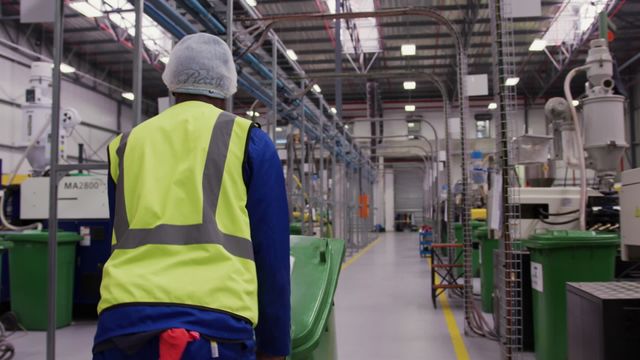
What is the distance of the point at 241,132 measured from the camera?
1.41m

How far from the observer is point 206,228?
4.27 ft

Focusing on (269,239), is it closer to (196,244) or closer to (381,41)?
(196,244)

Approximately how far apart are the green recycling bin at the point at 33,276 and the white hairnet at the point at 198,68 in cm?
414

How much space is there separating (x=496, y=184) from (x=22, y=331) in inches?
181

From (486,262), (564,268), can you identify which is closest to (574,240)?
(564,268)

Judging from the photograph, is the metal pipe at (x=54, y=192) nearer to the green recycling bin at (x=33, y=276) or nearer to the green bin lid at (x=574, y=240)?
the green recycling bin at (x=33, y=276)

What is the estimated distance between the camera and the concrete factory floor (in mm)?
4449

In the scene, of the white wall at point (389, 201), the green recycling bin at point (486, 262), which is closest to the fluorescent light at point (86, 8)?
the green recycling bin at point (486, 262)

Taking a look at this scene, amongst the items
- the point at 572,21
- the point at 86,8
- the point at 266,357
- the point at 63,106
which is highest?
the point at 572,21

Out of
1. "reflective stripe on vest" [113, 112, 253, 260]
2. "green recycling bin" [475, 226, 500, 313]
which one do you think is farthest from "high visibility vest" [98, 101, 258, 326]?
"green recycling bin" [475, 226, 500, 313]

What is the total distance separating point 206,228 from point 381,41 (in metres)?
15.6

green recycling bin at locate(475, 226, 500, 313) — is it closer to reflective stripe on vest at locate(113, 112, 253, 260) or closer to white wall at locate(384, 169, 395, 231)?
reflective stripe on vest at locate(113, 112, 253, 260)

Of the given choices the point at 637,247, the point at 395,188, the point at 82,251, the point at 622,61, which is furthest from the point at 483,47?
the point at 637,247

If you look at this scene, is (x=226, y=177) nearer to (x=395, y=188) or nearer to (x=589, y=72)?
(x=589, y=72)
